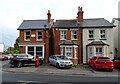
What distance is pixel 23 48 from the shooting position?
40719mm

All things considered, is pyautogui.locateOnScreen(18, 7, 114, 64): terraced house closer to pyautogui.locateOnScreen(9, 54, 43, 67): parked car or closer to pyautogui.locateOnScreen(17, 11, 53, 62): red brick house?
pyautogui.locateOnScreen(17, 11, 53, 62): red brick house

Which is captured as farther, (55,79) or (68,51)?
(68,51)

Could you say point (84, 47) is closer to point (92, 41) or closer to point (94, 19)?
point (92, 41)

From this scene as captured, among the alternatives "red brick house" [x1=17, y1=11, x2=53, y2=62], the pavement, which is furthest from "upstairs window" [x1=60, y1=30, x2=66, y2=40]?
the pavement

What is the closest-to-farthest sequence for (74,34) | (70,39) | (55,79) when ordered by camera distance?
(55,79) → (70,39) → (74,34)

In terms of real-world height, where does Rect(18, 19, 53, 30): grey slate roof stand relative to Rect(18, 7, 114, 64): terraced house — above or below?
above

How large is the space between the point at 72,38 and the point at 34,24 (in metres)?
6.73

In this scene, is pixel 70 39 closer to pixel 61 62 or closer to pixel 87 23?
pixel 87 23

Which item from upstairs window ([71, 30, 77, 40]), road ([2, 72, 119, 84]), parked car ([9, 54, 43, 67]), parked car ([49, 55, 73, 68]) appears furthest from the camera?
upstairs window ([71, 30, 77, 40])

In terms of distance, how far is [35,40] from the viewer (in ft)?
134

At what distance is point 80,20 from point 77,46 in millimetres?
4439

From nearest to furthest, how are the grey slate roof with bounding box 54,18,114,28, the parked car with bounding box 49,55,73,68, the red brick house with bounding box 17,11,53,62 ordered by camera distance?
the parked car with bounding box 49,55,73,68
the grey slate roof with bounding box 54,18,114,28
the red brick house with bounding box 17,11,53,62

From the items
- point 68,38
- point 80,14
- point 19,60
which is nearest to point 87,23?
point 80,14

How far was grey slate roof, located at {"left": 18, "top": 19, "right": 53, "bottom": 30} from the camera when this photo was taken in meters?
41.1
